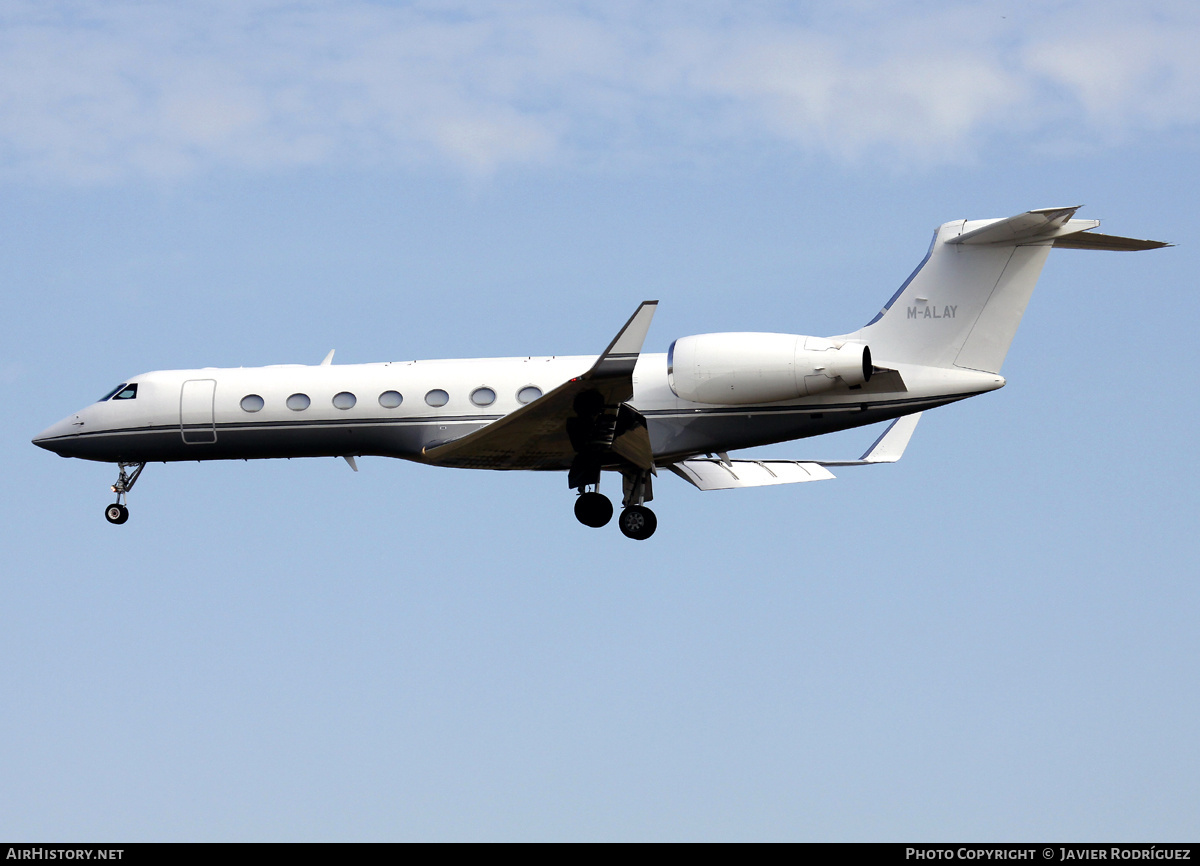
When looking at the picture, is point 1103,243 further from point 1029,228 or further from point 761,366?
point 761,366

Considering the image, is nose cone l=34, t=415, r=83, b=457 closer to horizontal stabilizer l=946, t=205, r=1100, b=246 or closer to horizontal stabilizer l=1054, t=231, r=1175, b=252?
horizontal stabilizer l=946, t=205, r=1100, b=246

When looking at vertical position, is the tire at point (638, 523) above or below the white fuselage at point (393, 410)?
below

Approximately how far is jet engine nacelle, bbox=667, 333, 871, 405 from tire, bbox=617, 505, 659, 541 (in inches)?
95.5

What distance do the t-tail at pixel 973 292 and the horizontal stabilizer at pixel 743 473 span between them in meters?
3.41

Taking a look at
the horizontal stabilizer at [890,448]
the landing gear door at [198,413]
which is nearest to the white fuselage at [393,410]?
the landing gear door at [198,413]

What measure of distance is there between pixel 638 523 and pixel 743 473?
9.44 ft

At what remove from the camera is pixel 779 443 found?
20.3 metres

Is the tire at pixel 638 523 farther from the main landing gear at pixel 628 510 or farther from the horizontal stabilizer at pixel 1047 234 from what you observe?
the horizontal stabilizer at pixel 1047 234

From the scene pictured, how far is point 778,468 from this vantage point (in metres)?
23.4

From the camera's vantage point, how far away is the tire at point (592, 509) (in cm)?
2056

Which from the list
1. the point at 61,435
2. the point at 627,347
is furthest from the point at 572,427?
the point at 61,435

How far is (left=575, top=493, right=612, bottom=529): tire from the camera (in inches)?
810

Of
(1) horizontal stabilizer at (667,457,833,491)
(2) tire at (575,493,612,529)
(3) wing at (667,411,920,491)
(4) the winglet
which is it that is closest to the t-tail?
(3) wing at (667,411,920,491)

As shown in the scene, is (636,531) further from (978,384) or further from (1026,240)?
(1026,240)
